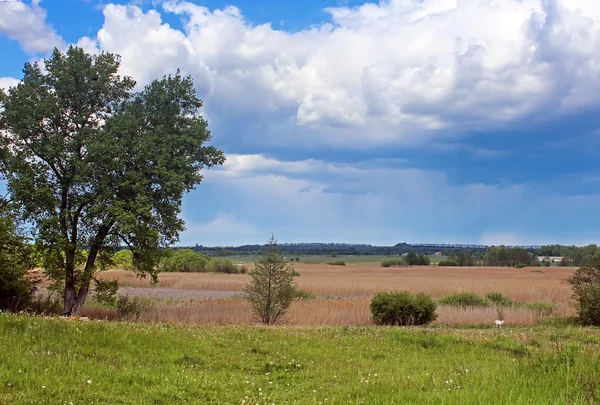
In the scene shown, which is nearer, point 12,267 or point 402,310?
point 12,267

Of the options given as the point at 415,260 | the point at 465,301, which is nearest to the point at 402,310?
the point at 465,301

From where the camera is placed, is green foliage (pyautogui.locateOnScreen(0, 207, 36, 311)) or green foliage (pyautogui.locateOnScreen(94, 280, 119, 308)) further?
green foliage (pyautogui.locateOnScreen(94, 280, 119, 308))

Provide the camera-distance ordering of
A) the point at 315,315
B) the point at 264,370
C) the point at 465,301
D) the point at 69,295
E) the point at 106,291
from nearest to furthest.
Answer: the point at 264,370
the point at 69,295
the point at 315,315
the point at 106,291
the point at 465,301

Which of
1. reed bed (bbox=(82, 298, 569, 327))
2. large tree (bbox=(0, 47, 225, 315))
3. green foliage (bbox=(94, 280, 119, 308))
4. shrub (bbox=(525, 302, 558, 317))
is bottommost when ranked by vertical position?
reed bed (bbox=(82, 298, 569, 327))

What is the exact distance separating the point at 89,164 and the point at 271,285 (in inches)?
402

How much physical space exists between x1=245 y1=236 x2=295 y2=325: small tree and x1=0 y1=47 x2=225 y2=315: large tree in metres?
5.69

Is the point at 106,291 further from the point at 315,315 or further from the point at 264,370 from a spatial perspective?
the point at 264,370

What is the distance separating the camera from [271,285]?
2281 cm

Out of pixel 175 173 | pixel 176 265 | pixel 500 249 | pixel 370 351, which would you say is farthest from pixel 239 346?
pixel 500 249

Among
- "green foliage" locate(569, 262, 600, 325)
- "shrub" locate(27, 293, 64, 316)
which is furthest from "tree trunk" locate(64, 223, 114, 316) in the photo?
"green foliage" locate(569, 262, 600, 325)

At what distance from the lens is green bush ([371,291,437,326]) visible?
22.5 metres

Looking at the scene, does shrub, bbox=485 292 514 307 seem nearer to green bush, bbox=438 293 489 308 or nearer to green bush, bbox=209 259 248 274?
green bush, bbox=438 293 489 308

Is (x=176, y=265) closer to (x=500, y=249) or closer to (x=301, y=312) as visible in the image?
(x=301, y=312)

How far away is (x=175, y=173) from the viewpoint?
24.7 m
